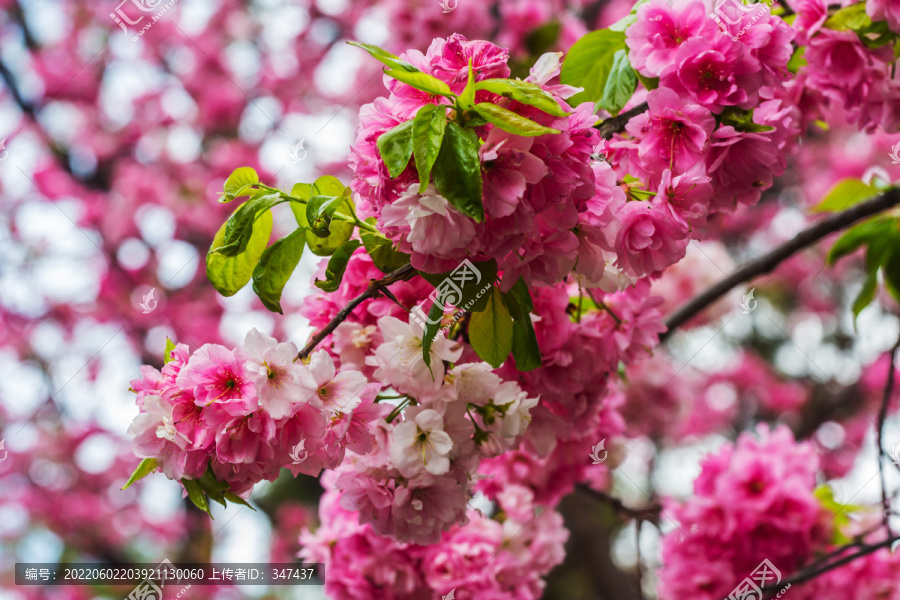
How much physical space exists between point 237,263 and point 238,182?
5.1 inches

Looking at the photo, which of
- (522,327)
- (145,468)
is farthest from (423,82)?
(145,468)

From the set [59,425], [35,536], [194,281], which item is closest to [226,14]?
[194,281]

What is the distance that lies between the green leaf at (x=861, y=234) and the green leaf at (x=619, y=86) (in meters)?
0.97

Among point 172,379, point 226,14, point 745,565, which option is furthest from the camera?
point 226,14

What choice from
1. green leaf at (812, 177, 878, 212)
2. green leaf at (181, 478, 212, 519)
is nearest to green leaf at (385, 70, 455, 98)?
green leaf at (181, 478, 212, 519)

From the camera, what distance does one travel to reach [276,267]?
0.98 metres

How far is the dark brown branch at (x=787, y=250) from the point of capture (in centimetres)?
157

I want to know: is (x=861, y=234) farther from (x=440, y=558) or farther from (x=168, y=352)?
(x=168, y=352)

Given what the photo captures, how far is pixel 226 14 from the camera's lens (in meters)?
5.44

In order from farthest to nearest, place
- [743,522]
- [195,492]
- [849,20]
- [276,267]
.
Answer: [743,522], [849,20], [276,267], [195,492]

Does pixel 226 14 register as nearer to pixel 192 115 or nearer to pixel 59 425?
pixel 192 115

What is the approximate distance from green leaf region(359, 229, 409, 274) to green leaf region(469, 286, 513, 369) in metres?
0.13

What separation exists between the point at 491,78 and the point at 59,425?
5376 mm

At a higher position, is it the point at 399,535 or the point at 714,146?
the point at 714,146
